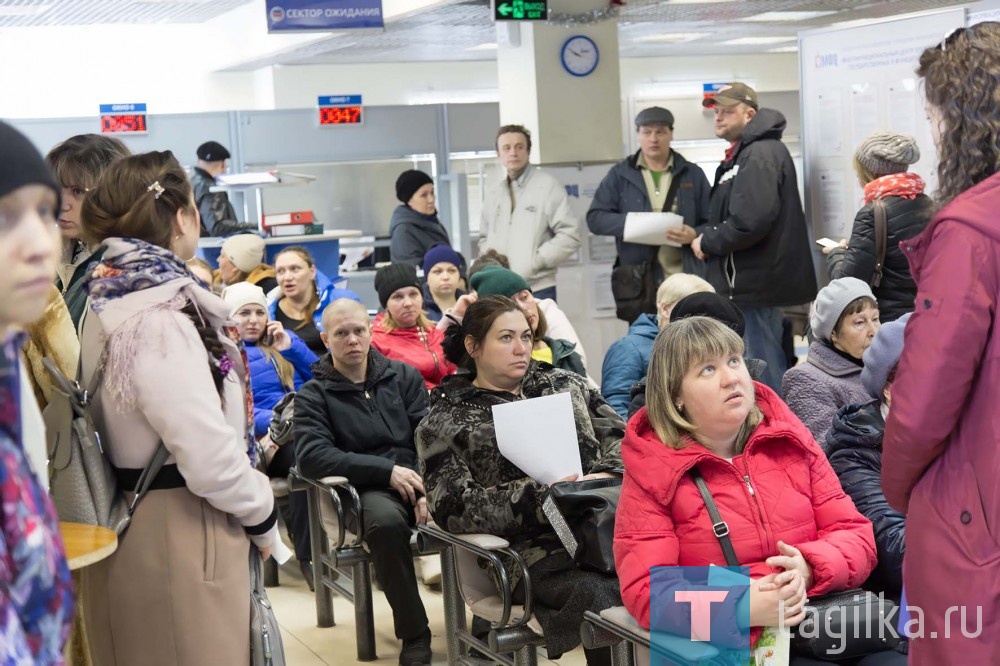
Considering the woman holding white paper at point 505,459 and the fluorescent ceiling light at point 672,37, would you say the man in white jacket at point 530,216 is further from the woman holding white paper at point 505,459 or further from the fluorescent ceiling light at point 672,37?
the fluorescent ceiling light at point 672,37

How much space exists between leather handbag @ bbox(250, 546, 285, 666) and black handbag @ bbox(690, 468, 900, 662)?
0.99 metres

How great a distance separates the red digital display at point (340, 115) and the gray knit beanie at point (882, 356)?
9.03m

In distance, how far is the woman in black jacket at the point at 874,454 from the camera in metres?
3.04

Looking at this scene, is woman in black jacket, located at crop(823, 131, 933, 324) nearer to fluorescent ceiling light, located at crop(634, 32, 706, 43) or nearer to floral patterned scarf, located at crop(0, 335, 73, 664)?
floral patterned scarf, located at crop(0, 335, 73, 664)

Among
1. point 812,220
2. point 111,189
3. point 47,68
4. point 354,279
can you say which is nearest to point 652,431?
point 111,189

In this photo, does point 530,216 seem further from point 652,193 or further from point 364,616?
point 364,616

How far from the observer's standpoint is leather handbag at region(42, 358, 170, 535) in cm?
241

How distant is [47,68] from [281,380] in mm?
11848

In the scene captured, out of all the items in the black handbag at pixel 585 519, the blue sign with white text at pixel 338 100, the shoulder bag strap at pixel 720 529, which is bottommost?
the black handbag at pixel 585 519

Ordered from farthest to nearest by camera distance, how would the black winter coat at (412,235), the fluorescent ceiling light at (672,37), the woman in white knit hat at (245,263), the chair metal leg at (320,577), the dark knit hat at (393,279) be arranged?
the fluorescent ceiling light at (672,37) < the black winter coat at (412,235) < the woman in white knit hat at (245,263) < the dark knit hat at (393,279) < the chair metal leg at (320,577)

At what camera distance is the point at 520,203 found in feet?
23.7

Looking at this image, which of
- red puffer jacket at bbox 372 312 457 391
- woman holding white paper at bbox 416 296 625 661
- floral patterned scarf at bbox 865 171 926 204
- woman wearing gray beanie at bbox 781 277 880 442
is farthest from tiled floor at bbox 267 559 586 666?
floral patterned scarf at bbox 865 171 926 204

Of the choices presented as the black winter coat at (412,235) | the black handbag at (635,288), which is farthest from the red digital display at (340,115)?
the black handbag at (635,288)

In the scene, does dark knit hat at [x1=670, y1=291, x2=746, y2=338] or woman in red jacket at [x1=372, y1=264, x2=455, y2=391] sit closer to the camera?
dark knit hat at [x1=670, y1=291, x2=746, y2=338]
